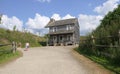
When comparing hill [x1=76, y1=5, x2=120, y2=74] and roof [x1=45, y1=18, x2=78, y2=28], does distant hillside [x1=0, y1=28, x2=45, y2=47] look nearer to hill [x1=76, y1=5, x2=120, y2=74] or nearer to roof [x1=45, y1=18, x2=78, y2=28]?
roof [x1=45, y1=18, x2=78, y2=28]

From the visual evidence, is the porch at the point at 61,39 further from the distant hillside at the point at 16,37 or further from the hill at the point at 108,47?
the hill at the point at 108,47

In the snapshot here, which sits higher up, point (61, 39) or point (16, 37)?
point (16, 37)

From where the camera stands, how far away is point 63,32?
173ft

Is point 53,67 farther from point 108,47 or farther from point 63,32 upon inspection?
point 63,32

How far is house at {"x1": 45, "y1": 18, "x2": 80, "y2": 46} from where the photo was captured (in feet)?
172

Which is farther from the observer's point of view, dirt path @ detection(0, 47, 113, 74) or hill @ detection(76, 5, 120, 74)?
hill @ detection(76, 5, 120, 74)

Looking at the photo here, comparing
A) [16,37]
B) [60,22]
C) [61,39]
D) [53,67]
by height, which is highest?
[60,22]

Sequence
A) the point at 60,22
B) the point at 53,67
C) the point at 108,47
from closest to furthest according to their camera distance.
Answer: the point at 53,67
the point at 108,47
the point at 60,22

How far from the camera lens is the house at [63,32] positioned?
52406 millimetres

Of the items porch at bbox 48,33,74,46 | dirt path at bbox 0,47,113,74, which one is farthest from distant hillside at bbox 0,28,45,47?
dirt path at bbox 0,47,113,74

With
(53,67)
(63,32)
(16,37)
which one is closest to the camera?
(53,67)

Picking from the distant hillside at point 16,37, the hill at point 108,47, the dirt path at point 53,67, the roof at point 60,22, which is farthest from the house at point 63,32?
the dirt path at point 53,67

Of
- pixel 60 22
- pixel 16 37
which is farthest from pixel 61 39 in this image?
pixel 16 37

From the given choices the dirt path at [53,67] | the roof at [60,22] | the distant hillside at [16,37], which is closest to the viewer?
the dirt path at [53,67]
